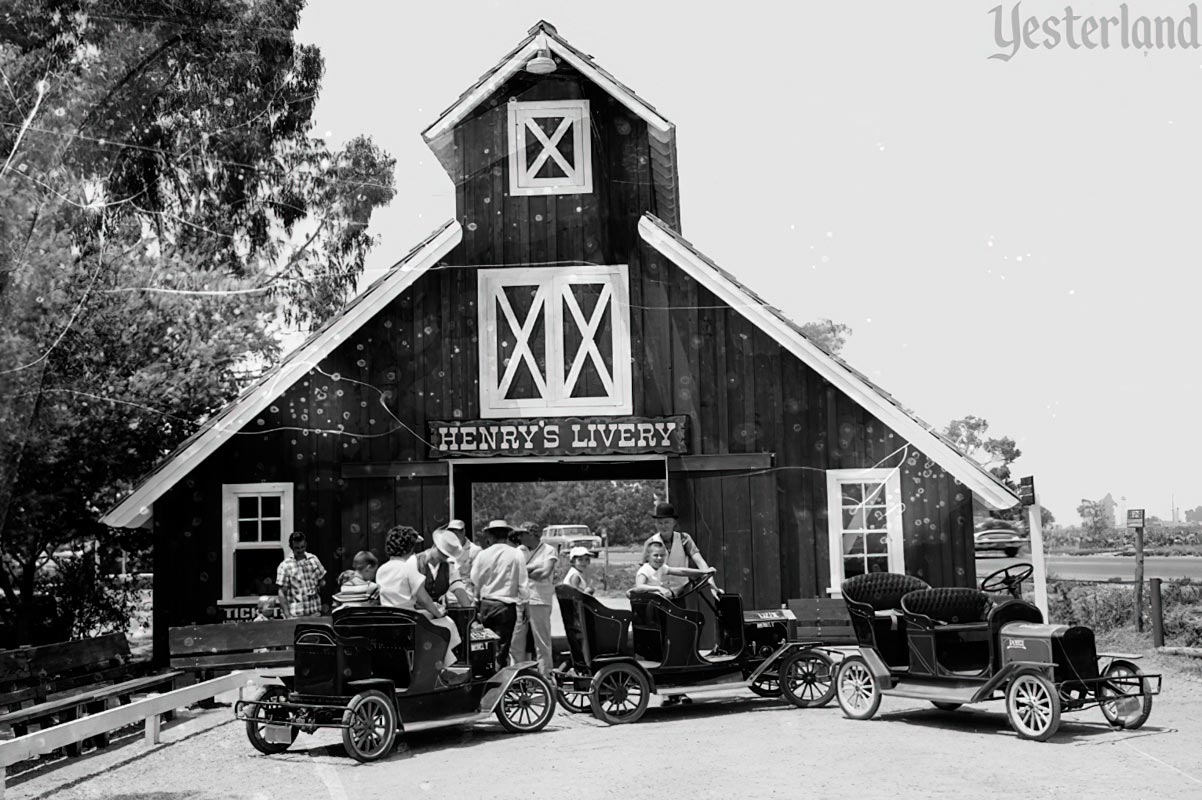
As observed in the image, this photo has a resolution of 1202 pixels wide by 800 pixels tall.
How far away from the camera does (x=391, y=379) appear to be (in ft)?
52.6

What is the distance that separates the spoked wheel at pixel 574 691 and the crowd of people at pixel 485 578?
0.32m

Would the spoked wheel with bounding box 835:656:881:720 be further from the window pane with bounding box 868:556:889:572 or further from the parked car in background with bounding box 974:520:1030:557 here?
the parked car in background with bounding box 974:520:1030:557

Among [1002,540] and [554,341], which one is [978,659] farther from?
[1002,540]

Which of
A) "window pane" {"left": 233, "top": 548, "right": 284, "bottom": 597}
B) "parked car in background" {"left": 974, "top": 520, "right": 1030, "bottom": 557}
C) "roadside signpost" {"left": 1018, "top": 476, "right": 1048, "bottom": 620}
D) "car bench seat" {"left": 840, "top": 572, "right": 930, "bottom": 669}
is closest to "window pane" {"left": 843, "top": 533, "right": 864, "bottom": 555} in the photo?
"roadside signpost" {"left": 1018, "top": 476, "right": 1048, "bottom": 620}

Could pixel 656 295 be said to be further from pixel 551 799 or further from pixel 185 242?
pixel 185 242

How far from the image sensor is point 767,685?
1216 centimetres

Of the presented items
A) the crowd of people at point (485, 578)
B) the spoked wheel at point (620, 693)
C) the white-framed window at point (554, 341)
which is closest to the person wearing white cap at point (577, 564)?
the crowd of people at point (485, 578)

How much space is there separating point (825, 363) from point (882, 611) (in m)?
4.98

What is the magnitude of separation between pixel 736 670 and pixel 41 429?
31.6ft

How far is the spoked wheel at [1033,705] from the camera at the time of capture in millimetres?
9445

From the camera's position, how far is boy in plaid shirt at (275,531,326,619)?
13281mm

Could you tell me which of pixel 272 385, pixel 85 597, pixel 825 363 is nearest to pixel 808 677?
pixel 825 363

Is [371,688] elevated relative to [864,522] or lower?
lower

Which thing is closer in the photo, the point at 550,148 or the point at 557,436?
the point at 557,436
